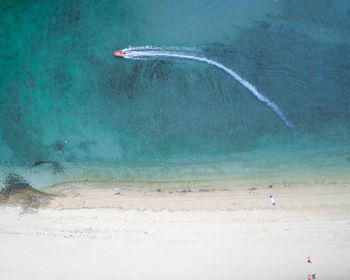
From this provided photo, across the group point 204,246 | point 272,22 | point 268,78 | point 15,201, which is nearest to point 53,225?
point 15,201

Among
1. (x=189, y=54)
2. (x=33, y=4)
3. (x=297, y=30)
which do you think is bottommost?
(x=189, y=54)

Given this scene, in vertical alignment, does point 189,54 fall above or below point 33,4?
below

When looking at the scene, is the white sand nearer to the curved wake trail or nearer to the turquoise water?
the turquoise water

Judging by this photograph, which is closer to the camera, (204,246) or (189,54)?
(204,246)

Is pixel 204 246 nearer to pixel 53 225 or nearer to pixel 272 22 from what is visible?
pixel 53 225

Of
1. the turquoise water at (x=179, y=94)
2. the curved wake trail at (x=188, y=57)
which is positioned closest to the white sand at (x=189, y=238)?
the turquoise water at (x=179, y=94)

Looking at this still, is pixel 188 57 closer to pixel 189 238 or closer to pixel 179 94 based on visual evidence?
pixel 179 94

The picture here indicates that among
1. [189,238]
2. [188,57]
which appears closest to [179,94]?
[188,57]
